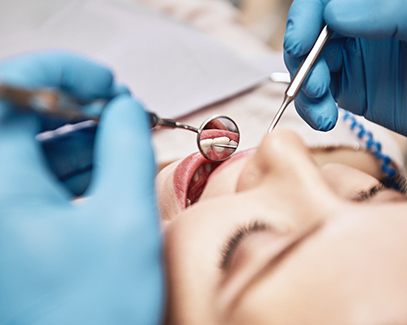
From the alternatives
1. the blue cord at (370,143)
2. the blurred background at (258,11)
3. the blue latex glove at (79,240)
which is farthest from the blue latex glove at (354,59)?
the blurred background at (258,11)

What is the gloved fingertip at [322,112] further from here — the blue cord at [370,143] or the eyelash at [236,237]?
the eyelash at [236,237]

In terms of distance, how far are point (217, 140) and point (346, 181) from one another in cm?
26

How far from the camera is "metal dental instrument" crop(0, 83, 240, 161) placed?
58cm

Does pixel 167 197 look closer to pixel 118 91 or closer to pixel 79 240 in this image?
pixel 118 91

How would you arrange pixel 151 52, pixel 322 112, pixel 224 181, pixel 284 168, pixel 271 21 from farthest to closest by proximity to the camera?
pixel 271 21, pixel 151 52, pixel 322 112, pixel 224 181, pixel 284 168

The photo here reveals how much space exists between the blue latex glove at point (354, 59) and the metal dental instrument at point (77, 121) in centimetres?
19

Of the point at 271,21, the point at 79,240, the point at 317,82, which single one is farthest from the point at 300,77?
the point at 271,21

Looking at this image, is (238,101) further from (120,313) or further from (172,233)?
(120,313)

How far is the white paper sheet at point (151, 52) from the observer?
59.1 inches

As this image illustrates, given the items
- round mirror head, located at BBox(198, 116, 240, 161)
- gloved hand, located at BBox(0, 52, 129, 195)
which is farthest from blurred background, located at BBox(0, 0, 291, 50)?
gloved hand, located at BBox(0, 52, 129, 195)

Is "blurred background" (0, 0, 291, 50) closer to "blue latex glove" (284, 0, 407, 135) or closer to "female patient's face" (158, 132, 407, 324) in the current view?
"blue latex glove" (284, 0, 407, 135)

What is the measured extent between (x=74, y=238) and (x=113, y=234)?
0.15 ft

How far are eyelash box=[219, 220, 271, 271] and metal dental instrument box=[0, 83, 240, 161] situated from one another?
0.22m

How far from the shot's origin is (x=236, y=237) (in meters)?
0.71
